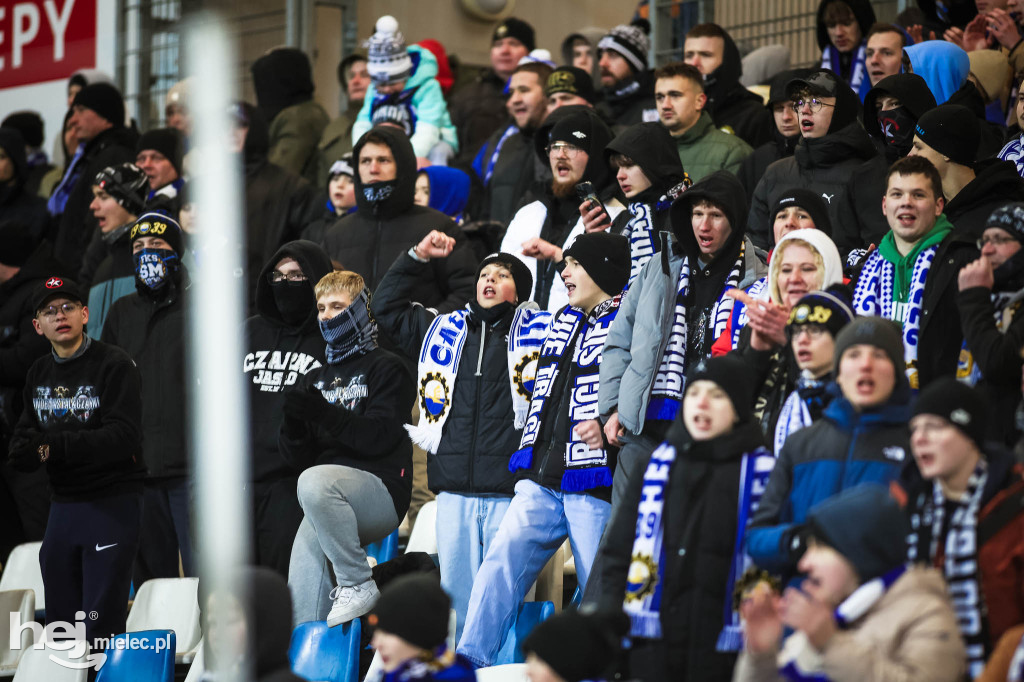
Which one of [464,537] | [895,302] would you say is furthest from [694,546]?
[464,537]

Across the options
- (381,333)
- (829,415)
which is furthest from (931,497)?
(381,333)

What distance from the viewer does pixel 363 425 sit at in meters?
5.69

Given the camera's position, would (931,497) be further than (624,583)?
No

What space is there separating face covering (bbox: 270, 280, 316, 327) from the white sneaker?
1.31 m

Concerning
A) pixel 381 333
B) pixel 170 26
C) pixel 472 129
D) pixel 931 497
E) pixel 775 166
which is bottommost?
pixel 931 497

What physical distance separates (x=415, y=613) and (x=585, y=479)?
158 cm

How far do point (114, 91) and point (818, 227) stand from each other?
6156 mm

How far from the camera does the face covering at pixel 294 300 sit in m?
6.20

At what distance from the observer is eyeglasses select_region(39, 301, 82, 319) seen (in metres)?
6.39

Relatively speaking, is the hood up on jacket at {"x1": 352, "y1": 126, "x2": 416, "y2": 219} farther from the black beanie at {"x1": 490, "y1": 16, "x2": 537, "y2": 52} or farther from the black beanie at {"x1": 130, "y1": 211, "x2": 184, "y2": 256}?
the black beanie at {"x1": 490, "y1": 16, "x2": 537, "y2": 52}

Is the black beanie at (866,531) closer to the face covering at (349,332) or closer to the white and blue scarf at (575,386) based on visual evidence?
the white and blue scarf at (575,386)

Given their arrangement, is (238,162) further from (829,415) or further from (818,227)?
(829,415)

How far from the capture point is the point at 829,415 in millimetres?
3912

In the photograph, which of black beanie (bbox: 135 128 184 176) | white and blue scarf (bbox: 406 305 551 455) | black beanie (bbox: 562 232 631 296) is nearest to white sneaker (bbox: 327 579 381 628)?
white and blue scarf (bbox: 406 305 551 455)
